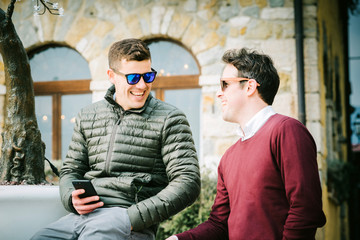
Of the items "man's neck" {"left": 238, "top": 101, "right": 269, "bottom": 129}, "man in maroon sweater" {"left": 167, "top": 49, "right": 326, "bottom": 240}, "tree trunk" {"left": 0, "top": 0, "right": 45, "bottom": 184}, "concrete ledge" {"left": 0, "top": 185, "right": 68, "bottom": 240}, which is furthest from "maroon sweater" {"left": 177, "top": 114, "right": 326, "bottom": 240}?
"tree trunk" {"left": 0, "top": 0, "right": 45, "bottom": 184}

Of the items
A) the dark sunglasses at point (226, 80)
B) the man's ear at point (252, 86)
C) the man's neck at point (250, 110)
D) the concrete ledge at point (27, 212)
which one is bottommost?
the concrete ledge at point (27, 212)

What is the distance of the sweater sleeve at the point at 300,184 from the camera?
1.69 metres

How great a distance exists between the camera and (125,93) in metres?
2.38

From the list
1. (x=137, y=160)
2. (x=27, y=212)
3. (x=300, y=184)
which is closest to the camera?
(x=300, y=184)

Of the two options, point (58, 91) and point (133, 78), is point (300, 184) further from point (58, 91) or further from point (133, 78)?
point (58, 91)

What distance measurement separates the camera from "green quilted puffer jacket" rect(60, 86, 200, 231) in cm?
216

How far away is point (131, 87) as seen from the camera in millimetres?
2361

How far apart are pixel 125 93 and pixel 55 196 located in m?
0.77

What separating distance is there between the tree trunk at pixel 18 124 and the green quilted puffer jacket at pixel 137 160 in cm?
74

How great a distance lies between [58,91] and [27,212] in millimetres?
3840

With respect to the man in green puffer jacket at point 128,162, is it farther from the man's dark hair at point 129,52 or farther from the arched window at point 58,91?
the arched window at point 58,91

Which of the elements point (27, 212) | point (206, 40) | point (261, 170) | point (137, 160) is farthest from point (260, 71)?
point (206, 40)

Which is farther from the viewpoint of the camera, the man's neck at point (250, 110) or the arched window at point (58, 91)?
the arched window at point (58, 91)

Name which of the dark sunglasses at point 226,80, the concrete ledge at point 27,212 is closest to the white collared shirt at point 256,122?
the dark sunglasses at point 226,80
